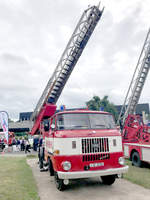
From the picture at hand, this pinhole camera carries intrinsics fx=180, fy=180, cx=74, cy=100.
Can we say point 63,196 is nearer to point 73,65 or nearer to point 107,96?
point 73,65

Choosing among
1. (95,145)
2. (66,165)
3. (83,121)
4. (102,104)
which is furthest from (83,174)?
(102,104)

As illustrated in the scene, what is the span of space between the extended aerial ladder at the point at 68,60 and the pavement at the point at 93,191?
687 centimetres

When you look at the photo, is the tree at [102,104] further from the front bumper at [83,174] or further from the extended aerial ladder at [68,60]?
the front bumper at [83,174]

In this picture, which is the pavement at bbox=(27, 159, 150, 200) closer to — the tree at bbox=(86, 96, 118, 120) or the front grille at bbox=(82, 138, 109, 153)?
the front grille at bbox=(82, 138, 109, 153)

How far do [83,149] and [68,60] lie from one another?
29.6ft

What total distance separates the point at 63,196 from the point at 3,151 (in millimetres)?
15156

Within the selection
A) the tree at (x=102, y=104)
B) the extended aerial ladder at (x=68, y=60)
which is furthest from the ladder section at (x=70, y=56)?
the tree at (x=102, y=104)

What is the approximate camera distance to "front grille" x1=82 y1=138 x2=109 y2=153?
4963mm

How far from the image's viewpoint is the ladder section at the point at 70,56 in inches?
492

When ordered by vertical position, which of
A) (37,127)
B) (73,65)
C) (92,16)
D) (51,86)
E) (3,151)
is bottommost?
(3,151)

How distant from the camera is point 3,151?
59.2 feet

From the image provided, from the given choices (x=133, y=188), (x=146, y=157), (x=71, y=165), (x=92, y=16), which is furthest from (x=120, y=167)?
(x=92, y=16)

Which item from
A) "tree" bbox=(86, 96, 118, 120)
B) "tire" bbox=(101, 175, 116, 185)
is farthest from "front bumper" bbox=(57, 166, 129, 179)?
→ "tree" bbox=(86, 96, 118, 120)

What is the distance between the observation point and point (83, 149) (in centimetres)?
494
